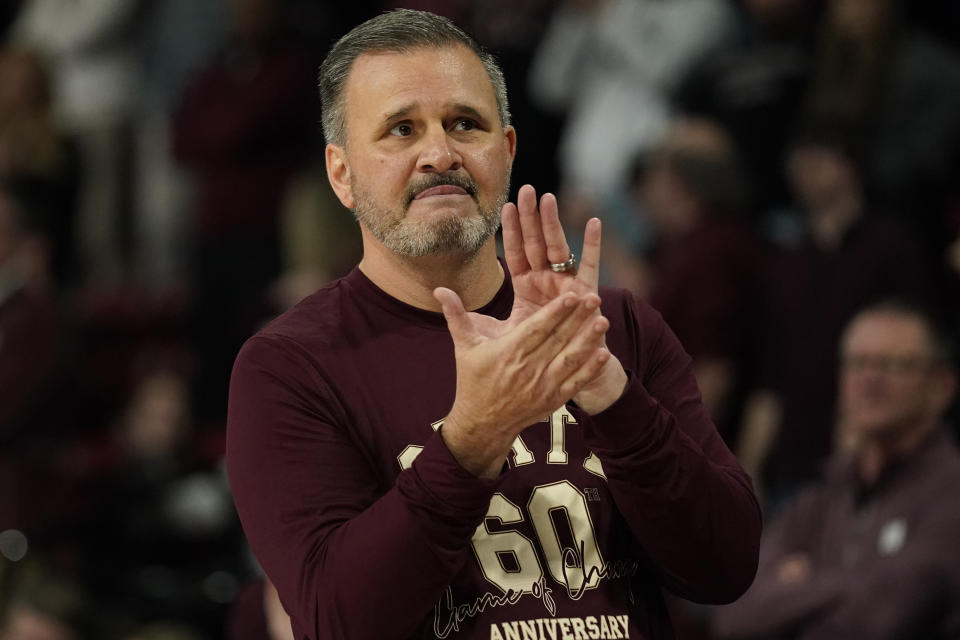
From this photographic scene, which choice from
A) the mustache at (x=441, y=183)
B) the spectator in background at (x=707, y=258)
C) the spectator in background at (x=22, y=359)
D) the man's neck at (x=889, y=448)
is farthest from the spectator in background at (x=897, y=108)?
the mustache at (x=441, y=183)

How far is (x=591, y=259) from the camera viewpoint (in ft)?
8.23

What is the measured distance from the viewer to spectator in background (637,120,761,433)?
6.62 m

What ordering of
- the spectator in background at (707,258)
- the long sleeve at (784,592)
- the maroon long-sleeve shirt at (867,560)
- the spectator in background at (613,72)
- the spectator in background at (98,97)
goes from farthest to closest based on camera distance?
the spectator in background at (98,97) < the spectator in background at (613,72) < the spectator in background at (707,258) < the long sleeve at (784,592) < the maroon long-sleeve shirt at (867,560)

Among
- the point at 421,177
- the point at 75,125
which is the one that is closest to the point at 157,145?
the point at 75,125

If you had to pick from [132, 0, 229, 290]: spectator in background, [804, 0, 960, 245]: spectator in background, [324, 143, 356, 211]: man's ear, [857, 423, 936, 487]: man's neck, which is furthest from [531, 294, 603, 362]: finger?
[132, 0, 229, 290]: spectator in background

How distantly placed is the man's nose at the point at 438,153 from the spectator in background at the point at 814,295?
3.82 m

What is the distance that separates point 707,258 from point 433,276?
3.94 meters

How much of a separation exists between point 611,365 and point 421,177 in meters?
0.49

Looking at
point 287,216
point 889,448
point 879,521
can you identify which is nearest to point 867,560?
point 879,521

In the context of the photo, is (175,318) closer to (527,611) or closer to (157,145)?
(157,145)

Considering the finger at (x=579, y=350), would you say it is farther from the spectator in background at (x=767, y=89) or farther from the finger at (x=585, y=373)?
the spectator in background at (x=767, y=89)

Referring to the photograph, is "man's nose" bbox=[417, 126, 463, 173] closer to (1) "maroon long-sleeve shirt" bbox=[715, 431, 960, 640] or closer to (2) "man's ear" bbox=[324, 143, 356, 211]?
(2) "man's ear" bbox=[324, 143, 356, 211]

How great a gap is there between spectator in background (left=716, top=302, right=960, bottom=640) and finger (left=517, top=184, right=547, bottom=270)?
108 inches

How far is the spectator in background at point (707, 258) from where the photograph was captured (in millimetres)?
6617
